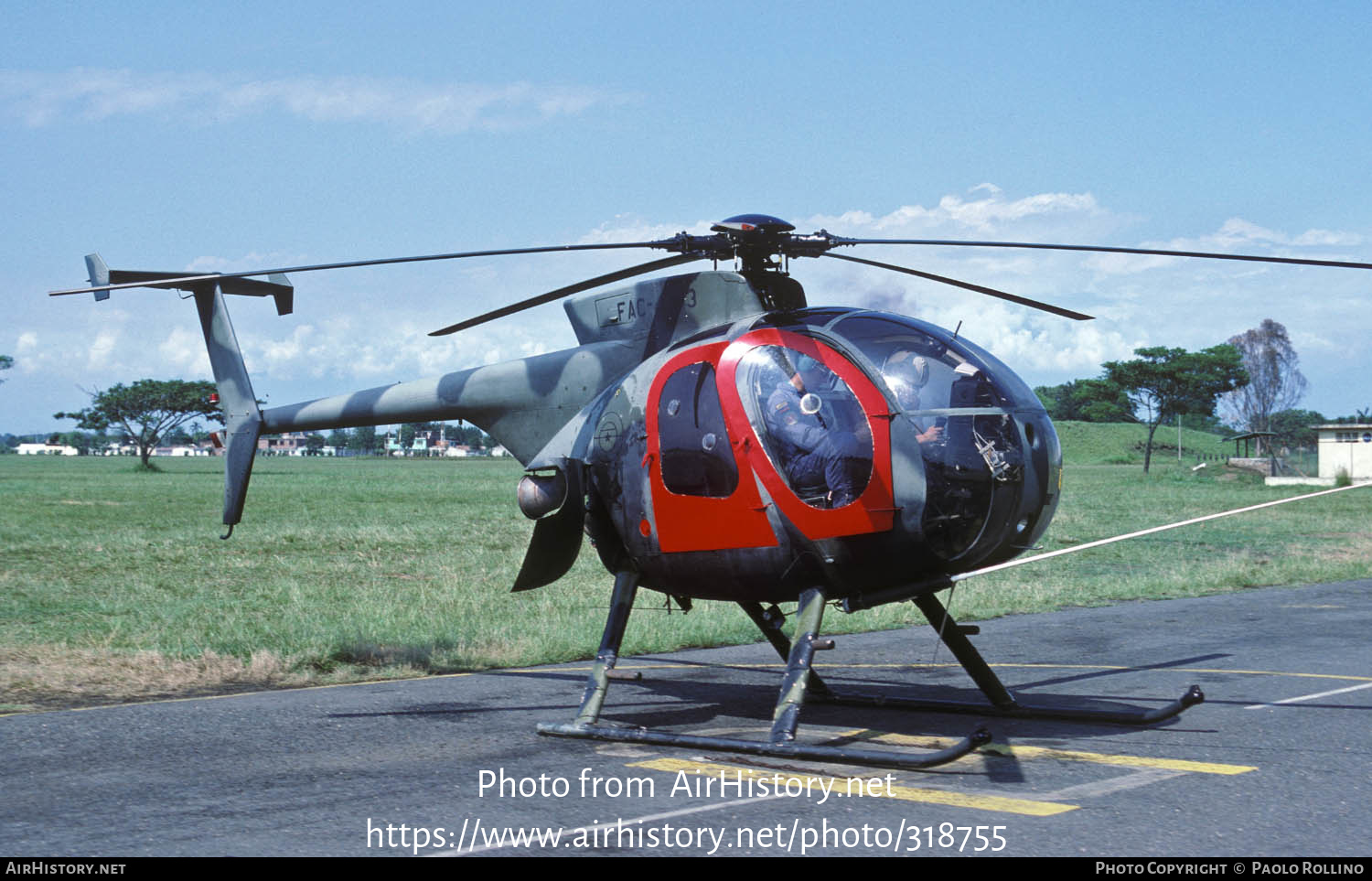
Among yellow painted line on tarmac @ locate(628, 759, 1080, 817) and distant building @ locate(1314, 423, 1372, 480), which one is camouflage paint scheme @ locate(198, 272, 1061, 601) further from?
distant building @ locate(1314, 423, 1372, 480)

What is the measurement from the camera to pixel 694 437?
28.4ft

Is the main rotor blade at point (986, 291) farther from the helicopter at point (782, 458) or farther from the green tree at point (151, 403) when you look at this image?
the green tree at point (151, 403)

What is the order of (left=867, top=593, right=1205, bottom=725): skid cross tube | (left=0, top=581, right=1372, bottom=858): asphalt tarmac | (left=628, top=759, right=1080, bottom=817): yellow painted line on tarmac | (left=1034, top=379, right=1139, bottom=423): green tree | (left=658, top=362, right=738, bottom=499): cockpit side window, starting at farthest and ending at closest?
1. (left=1034, top=379, right=1139, bottom=423): green tree
2. (left=867, top=593, right=1205, bottom=725): skid cross tube
3. (left=658, top=362, right=738, bottom=499): cockpit side window
4. (left=628, top=759, right=1080, bottom=817): yellow painted line on tarmac
5. (left=0, top=581, right=1372, bottom=858): asphalt tarmac

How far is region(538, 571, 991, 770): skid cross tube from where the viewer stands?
7.24m

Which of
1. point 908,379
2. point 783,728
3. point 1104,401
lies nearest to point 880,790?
point 783,728

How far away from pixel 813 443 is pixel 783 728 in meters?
1.81

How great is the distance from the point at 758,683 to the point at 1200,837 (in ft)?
18.9

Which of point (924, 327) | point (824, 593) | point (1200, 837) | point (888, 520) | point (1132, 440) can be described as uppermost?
point (924, 327)

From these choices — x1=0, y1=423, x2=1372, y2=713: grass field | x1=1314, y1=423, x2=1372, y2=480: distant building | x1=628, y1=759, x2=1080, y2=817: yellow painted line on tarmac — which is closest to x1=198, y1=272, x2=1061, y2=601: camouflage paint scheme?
x1=628, y1=759, x2=1080, y2=817: yellow painted line on tarmac

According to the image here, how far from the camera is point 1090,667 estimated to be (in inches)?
482

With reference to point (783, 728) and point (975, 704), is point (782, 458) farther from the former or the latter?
point (975, 704)

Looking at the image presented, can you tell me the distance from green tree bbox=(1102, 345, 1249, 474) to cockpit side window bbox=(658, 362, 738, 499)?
78.1 m
